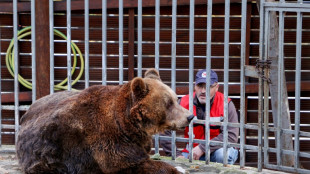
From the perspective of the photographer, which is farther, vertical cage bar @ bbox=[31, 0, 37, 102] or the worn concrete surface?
vertical cage bar @ bbox=[31, 0, 37, 102]

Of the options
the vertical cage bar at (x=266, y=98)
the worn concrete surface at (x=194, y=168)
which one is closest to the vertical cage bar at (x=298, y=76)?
the vertical cage bar at (x=266, y=98)

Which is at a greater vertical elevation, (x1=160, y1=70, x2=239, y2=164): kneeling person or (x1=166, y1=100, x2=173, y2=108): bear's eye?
(x1=166, y1=100, x2=173, y2=108): bear's eye

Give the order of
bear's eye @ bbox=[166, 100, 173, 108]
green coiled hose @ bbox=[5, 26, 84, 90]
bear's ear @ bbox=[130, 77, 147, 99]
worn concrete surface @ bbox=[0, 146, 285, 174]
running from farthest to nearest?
green coiled hose @ bbox=[5, 26, 84, 90] < worn concrete surface @ bbox=[0, 146, 285, 174] < bear's eye @ bbox=[166, 100, 173, 108] < bear's ear @ bbox=[130, 77, 147, 99]

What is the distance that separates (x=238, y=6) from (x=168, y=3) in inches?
42.7

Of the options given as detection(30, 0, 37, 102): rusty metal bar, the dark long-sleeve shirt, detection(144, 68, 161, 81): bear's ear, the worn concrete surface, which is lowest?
the worn concrete surface

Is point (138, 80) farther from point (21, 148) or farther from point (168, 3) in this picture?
point (168, 3)

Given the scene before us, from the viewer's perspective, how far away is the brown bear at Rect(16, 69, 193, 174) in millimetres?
5176

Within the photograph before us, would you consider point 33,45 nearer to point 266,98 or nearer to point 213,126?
point 213,126

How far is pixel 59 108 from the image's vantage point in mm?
5461

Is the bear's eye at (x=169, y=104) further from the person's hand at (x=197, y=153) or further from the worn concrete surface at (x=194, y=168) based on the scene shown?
the person's hand at (x=197, y=153)

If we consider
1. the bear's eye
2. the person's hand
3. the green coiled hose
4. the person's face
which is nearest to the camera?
the bear's eye

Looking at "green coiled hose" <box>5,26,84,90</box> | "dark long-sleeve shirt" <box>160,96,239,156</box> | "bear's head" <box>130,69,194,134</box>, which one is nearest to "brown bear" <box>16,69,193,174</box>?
"bear's head" <box>130,69,194,134</box>

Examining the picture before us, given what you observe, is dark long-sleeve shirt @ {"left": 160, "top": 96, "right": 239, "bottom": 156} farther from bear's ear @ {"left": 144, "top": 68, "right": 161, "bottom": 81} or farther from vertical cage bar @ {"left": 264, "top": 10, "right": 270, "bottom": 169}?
bear's ear @ {"left": 144, "top": 68, "right": 161, "bottom": 81}

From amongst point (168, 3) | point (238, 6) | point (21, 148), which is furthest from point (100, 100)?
point (238, 6)
